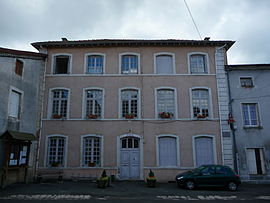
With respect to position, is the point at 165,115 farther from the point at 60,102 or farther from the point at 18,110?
the point at 18,110

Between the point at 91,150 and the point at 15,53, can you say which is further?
the point at 91,150

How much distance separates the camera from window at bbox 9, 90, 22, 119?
12.2 m

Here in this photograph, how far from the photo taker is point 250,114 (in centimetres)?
1399

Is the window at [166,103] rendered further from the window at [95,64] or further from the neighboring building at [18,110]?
the neighboring building at [18,110]

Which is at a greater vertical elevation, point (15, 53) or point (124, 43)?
point (124, 43)

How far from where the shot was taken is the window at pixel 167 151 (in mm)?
13388

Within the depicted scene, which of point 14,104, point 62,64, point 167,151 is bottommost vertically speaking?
point 167,151

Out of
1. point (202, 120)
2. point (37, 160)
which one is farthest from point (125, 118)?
point (37, 160)

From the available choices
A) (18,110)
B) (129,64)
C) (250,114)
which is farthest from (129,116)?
(250,114)

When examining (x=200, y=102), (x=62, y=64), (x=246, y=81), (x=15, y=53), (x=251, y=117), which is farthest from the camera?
(x=62, y=64)

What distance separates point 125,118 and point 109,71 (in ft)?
10.3

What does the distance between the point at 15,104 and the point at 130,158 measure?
6.98 m

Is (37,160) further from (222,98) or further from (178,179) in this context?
(222,98)

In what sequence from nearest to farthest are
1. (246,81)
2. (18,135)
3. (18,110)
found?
(18,135) < (18,110) < (246,81)
